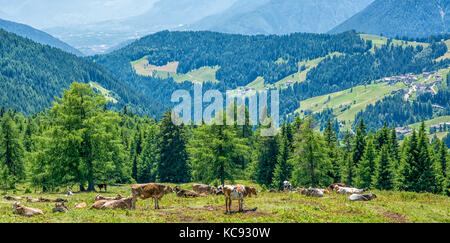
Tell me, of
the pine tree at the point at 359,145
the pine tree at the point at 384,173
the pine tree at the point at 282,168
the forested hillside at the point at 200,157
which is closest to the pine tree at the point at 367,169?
the forested hillside at the point at 200,157

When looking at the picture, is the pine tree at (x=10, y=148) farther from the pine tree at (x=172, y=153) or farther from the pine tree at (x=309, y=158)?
the pine tree at (x=309, y=158)

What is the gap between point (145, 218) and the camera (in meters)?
22.2

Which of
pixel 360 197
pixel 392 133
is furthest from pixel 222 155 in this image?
pixel 392 133

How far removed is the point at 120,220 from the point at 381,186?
201 ft

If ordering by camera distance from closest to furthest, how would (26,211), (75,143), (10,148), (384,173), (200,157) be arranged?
(26,211), (75,143), (200,157), (384,173), (10,148)

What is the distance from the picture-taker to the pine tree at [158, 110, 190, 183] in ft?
265

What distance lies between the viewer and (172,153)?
81.2m

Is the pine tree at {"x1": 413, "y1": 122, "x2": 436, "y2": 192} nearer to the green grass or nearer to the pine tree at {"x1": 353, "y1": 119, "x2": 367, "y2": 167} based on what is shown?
the pine tree at {"x1": 353, "y1": 119, "x2": 367, "y2": 167}

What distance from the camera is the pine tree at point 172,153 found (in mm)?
80625

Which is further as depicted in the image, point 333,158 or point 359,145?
point 359,145

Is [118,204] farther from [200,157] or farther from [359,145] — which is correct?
[359,145]

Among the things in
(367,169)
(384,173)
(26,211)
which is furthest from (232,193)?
(367,169)

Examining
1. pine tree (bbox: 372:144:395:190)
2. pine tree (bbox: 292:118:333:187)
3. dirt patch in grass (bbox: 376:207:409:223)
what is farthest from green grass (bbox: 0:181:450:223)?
pine tree (bbox: 372:144:395:190)
